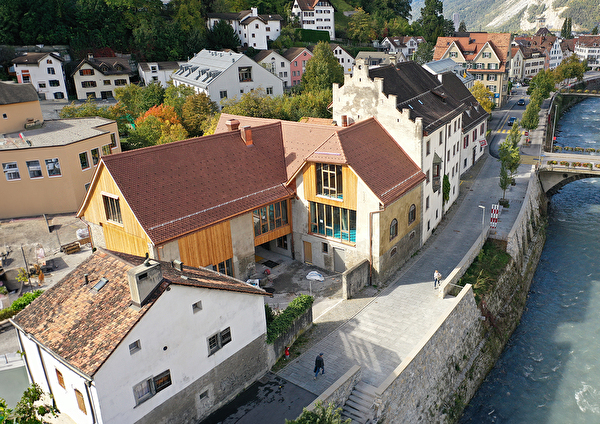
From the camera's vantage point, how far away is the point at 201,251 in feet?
107

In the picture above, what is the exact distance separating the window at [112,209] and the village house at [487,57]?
295 ft

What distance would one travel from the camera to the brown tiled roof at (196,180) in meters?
31.2

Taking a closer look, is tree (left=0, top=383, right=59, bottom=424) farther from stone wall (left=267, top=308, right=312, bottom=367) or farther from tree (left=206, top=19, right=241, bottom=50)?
tree (left=206, top=19, right=241, bottom=50)

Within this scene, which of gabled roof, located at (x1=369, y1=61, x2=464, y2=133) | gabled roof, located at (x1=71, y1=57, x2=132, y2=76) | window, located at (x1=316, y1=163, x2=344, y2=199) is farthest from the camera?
gabled roof, located at (x1=71, y1=57, x2=132, y2=76)

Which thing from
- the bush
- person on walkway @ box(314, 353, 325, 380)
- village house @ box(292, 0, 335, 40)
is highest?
village house @ box(292, 0, 335, 40)

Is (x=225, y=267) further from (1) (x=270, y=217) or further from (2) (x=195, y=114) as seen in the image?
(2) (x=195, y=114)

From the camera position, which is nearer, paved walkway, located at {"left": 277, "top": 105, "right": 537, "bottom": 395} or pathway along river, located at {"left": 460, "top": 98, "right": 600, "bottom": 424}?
paved walkway, located at {"left": 277, "top": 105, "right": 537, "bottom": 395}

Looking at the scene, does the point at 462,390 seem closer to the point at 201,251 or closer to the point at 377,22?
the point at 201,251

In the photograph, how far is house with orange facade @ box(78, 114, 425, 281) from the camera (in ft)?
104

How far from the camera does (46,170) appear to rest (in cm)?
4603

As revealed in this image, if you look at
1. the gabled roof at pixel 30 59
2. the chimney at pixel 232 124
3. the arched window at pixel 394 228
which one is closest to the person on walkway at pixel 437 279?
the arched window at pixel 394 228

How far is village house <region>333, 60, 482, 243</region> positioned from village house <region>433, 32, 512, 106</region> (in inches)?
2395

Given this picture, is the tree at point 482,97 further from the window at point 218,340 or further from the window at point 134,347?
the window at point 134,347

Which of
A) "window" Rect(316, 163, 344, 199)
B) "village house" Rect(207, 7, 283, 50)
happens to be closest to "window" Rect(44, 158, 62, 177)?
"window" Rect(316, 163, 344, 199)
